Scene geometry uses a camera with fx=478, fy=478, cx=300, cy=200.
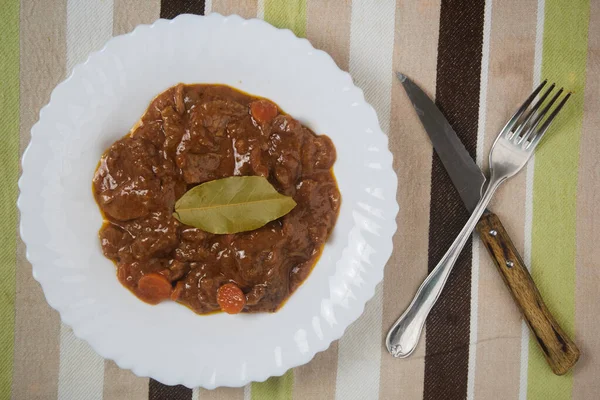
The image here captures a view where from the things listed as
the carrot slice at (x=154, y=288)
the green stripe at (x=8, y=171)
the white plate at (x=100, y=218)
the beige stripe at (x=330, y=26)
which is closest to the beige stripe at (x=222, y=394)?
the white plate at (x=100, y=218)

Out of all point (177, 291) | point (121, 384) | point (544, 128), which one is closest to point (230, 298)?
point (177, 291)

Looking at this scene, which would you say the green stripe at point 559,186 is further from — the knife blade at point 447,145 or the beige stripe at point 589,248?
the knife blade at point 447,145

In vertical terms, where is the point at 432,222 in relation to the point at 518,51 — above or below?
below

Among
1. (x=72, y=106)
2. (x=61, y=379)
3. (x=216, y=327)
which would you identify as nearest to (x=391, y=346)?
(x=216, y=327)

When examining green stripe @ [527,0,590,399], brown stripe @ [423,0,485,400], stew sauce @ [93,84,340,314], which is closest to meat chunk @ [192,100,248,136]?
stew sauce @ [93,84,340,314]

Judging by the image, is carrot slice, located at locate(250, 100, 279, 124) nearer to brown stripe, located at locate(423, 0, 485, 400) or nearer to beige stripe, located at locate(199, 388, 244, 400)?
brown stripe, located at locate(423, 0, 485, 400)

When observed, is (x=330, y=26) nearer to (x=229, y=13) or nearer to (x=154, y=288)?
(x=229, y=13)

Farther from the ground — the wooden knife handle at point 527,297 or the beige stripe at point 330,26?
the beige stripe at point 330,26

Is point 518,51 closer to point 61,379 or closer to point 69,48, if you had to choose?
point 69,48
